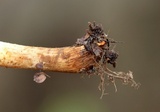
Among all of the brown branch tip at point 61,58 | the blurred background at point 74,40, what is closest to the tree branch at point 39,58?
the brown branch tip at point 61,58

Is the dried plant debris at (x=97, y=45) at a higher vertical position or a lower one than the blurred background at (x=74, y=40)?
lower

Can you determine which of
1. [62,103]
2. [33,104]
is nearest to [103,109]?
[62,103]

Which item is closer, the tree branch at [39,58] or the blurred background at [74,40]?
the tree branch at [39,58]

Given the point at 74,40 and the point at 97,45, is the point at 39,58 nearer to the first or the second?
the point at 97,45

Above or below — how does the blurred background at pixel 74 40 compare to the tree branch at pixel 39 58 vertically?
above

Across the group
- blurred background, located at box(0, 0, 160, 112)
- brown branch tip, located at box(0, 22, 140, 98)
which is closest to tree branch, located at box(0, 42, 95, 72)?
brown branch tip, located at box(0, 22, 140, 98)

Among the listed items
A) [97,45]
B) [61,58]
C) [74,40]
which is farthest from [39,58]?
[74,40]

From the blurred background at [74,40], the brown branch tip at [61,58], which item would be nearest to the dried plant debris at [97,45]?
the brown branch tip at [61,58]

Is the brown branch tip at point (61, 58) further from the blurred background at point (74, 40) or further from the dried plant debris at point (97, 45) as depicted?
the blurred background at point (74, 40)
